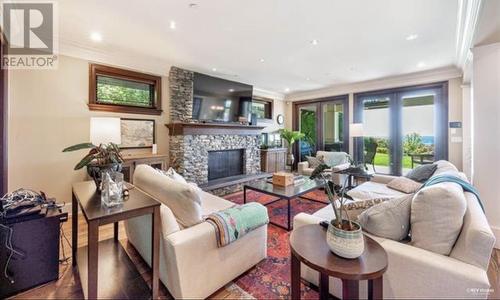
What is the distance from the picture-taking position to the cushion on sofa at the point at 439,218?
4.12ft

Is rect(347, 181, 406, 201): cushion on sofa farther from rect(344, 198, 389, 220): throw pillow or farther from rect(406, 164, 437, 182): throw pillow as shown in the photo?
rect(344, 198, 389, 220): throw pillow

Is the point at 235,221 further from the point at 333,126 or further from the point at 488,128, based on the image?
the point at 333,126

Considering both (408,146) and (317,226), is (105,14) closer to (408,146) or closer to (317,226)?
(317,226)

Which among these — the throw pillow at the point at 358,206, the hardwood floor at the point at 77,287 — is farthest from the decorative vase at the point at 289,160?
the throw pillow at the point at 358,206

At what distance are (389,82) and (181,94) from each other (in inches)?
193

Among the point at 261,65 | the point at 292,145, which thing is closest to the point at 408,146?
the point at 292,145

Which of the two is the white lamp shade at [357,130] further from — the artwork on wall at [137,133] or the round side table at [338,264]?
the artwork on wall at [137,133]

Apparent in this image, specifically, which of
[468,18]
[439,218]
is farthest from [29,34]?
[468,18]

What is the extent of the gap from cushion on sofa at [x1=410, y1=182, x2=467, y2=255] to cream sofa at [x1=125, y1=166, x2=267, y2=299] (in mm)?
1233

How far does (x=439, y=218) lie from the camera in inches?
50.4

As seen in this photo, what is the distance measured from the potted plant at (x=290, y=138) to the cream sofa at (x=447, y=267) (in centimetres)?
527

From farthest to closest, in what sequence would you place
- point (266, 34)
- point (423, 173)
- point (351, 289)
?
point (423, 173) → point (266, 34) → point (351, 289)

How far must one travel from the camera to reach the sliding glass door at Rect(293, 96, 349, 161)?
6.24 meters

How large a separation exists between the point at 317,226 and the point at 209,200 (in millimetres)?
1528
